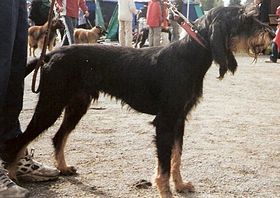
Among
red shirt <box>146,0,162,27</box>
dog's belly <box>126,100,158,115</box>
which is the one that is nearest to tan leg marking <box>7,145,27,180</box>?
dog's belly <box>126,100,158,115</box>

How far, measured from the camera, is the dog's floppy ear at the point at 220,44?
3.15 metres

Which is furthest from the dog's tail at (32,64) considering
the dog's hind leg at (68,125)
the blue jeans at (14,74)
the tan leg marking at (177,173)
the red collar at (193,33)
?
the tan leg marking at (177,173)

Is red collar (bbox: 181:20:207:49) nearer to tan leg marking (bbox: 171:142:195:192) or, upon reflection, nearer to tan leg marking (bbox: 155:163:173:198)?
tan leg marking (bbox: 171:142:195:192)

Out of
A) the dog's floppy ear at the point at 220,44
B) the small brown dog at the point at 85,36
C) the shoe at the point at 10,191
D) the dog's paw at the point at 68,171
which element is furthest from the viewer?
the small brown dog at the point at 85,36

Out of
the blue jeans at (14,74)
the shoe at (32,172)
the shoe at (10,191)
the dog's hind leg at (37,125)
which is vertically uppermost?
the blue jeans at (14,74)

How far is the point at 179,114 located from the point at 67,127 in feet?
3.74

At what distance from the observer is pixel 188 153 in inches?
170

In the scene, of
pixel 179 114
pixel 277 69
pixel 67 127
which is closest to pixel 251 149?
pixel 179 114

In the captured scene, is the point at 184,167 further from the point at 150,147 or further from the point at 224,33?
the point at 224,33

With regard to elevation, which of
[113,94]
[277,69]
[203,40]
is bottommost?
[277,69]

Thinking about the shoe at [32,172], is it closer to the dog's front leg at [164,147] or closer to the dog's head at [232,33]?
the dog's front leg at [164,147]

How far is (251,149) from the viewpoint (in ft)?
14.8

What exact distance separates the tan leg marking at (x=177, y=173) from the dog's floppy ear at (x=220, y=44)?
757mm

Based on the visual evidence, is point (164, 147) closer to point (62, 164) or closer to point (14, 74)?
point (62, 164)
